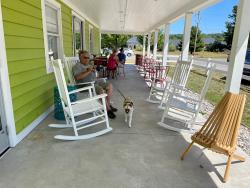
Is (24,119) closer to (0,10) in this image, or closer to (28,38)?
(28,38)

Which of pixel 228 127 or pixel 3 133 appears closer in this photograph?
pixel 228 127

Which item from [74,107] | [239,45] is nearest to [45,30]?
[74,107]

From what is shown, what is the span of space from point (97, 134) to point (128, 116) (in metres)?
0.73

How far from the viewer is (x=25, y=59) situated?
9.29 feet

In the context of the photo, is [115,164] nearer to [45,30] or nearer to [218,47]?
[45,30]

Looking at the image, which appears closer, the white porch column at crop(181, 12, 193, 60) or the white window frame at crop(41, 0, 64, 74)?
the white window frame at crop(41, 0, 64, 74)

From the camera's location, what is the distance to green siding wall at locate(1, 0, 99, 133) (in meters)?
2.48

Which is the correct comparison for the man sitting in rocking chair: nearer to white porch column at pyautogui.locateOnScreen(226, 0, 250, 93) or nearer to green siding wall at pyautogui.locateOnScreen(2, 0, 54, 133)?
green siding wall at pyautogui.locateOnScreen(2, 0, 54, 133)

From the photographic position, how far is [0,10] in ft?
7.36

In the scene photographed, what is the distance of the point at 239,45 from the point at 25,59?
9.29 feet

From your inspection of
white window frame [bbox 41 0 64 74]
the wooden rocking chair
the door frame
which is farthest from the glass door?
the wooden rocking chair

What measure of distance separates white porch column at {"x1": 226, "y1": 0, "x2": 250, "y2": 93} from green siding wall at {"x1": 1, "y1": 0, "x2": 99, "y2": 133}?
279 cm

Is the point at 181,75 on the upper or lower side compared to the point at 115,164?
upper

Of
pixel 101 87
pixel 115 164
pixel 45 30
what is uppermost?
pixel 45 30
